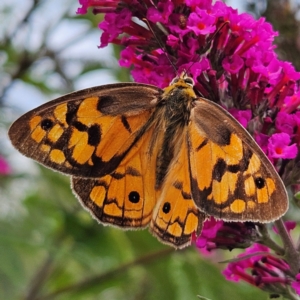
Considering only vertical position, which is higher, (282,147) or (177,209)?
(282,147)

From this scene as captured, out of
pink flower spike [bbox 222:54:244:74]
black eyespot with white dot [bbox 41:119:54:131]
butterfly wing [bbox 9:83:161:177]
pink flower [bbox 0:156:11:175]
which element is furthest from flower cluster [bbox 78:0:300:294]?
pink flower [bbox 0:156:11:175]

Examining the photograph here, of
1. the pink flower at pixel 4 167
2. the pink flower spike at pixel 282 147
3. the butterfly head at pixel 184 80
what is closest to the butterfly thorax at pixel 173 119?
the butterfly head at pixel 184 80

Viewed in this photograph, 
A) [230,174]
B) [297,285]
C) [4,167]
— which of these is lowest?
[4,167]

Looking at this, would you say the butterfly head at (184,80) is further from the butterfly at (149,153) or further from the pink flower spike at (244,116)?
the pink flower spike at (244,116)

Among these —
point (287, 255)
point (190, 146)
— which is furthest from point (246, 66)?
point (287, 255)

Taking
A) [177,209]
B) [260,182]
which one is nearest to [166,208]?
[177,209]

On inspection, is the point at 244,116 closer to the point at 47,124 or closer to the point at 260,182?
the point at 260,182
